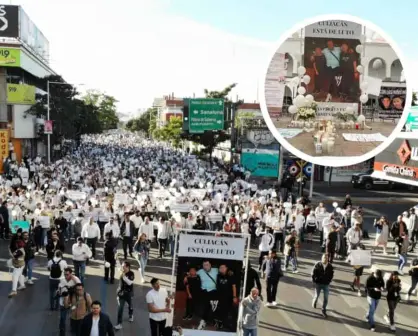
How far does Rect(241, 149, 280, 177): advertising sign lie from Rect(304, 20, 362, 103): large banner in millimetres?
26389

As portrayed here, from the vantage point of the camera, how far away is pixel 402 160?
76.5ft

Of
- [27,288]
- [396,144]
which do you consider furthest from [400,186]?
[27,288]

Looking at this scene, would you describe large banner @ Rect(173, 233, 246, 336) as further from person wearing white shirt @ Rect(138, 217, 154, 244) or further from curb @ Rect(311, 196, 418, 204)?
curb @ Rect(311, 196, 418, 204)

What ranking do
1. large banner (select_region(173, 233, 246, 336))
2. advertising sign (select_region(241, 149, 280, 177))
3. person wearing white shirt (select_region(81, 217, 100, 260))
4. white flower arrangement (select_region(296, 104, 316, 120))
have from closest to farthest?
1. large banner (select_region(173, 233, 246, 336))
2. white flower arrangement (select_region(296, 104, 316, 120))
3. person wearing white shirt (select_region(81, 217, 100, 260))
4. advertising sign (select_region(241, 149, 280, 177))

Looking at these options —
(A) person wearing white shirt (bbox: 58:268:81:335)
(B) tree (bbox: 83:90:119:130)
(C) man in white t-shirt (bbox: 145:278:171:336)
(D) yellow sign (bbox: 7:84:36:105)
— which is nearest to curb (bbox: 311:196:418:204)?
(A) person wearing white shirt (bbox: 58:268:81:335)

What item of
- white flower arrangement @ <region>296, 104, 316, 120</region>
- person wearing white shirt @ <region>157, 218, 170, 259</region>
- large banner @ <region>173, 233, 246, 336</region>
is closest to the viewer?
large banner @ <region>173, 233, 246, 336</region>

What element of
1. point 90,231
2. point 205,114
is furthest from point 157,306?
point 205,114

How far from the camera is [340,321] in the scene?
1025cm

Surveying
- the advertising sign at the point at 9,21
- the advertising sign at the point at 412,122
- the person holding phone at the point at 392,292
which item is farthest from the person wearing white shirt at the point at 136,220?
the advertising sign at the point at 9,21

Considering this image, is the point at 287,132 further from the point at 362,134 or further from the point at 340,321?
the point at 340,321

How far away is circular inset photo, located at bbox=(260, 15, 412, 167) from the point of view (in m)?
7.80

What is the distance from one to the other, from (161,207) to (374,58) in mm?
11769

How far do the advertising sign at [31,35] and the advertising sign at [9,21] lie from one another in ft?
1.77

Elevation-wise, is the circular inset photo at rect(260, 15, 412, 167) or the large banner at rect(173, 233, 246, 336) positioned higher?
the circular inset photo at rect(260, 15, 412, 167)
